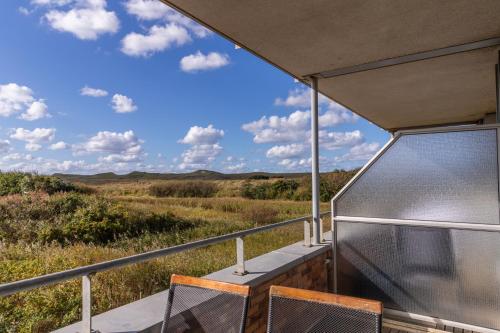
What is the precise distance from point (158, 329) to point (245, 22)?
7.33 ft

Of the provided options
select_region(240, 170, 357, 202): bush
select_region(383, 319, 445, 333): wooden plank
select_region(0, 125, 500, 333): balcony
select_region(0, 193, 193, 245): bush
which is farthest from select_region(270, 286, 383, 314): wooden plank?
select_region(240, 170, 357, 202): bush

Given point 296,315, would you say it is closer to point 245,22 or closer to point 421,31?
point 245,22

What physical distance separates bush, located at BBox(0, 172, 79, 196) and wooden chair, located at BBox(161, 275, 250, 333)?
10591mm

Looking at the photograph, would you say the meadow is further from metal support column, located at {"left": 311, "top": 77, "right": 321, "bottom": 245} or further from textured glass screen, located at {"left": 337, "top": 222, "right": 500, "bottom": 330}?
textured glass screen, located at {"left": 337, "top": 222, "right": 500, "bottom": 330}

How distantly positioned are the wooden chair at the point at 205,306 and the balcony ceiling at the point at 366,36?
73.6 inches

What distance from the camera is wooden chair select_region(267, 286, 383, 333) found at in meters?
1.47

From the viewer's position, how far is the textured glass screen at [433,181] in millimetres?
3008

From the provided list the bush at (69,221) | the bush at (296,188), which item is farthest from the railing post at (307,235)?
the bush at (296,188)

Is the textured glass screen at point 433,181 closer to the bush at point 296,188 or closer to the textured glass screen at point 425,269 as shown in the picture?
the textured glass screen at point 425,269

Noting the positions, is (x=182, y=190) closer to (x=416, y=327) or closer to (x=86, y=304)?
(x=416, y=327)

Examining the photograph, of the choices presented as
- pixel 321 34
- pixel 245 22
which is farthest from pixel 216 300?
pixel 321 34

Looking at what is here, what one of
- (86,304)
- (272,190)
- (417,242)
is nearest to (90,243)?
(86,304)

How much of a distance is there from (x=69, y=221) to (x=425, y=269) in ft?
22.1

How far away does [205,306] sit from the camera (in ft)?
5.68
